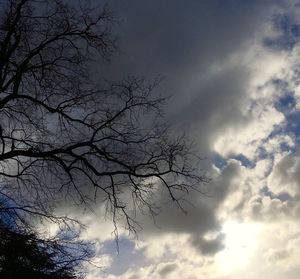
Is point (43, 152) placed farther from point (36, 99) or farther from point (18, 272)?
point (18, 272)

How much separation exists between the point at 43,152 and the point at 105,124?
1592 mm

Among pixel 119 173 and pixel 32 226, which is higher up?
pixel 119 173

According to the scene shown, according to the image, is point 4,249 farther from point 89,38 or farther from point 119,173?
point 89,38

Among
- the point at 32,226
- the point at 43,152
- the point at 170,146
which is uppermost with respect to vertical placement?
the point at 170,146

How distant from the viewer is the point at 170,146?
995cm

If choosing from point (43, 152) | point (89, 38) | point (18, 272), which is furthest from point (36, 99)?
point (18, 272)

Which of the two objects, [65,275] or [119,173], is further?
[65,275]

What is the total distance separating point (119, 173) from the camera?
9875 millimetres

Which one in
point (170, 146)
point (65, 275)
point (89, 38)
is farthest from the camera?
point (65, 275)

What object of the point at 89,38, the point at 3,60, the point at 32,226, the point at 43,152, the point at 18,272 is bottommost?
the point at 18,272

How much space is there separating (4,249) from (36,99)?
344 centimetres

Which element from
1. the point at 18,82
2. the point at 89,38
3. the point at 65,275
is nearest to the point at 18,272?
the point at 65,275

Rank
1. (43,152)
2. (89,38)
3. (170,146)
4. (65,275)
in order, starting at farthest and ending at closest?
1. (65,275)
2. (89,38)
3. (170,146)
4. (43,152)

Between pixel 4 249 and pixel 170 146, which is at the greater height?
pixel 170 146
